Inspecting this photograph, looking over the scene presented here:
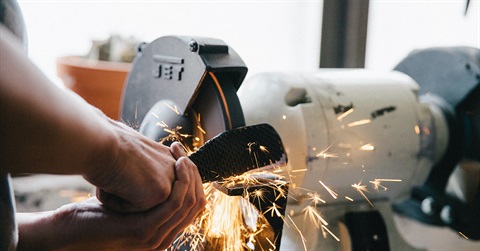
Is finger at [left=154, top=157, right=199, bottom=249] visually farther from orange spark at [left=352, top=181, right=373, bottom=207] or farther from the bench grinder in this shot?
orange spark at [left=352, top=181, right=373, bottom=207]

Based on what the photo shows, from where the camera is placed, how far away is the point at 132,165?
0.65 meters

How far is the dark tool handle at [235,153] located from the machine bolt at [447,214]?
454 mm

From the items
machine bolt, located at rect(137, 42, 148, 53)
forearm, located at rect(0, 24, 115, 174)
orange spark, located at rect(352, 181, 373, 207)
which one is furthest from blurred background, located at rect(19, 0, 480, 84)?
forearm, located at rect(0, 24, 115, 174)

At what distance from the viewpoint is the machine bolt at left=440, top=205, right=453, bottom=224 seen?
1.03 meters

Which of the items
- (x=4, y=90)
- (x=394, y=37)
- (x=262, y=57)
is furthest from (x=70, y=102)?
(x=262, y=57)

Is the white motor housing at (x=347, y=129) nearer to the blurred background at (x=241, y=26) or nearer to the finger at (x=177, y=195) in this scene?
the finger at (x=177, y=195)

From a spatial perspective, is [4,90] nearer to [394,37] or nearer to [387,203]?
[387,203]

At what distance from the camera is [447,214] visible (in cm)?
103

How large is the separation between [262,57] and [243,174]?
1.34 metres

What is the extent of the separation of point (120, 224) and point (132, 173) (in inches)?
5.3

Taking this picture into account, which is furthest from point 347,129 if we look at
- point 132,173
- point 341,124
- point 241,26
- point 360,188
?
point 241,26

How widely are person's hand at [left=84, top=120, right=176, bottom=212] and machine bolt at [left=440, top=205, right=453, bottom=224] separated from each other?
599 mm

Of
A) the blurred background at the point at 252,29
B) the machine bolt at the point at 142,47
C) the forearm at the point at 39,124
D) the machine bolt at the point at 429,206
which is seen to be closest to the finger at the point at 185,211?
the forearm at the point at 39,124

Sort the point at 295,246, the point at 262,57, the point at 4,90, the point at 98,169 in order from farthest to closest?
the point at 262,57, the point at 295,246, the point at 98,169, the point at 4,90
